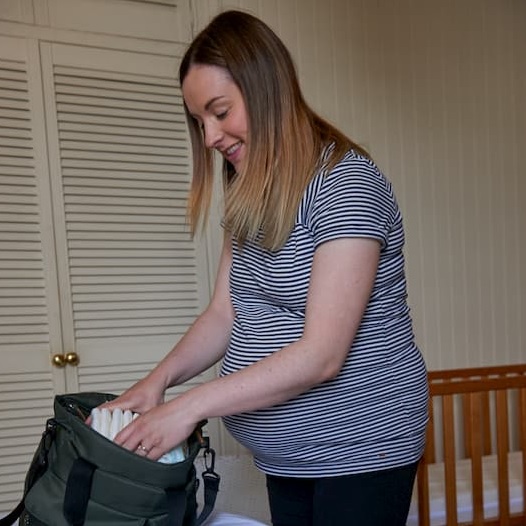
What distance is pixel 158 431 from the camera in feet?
2.01

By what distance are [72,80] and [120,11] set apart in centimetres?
26

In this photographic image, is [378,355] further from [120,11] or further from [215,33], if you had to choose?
[120,11]

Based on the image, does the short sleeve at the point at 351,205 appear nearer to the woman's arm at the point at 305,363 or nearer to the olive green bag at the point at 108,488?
the woman's arm at the point at 305,363

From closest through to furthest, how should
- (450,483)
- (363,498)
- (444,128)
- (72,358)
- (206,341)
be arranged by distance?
(363,498) → (206,341) → (450,483) → (72,358) → (444,128)

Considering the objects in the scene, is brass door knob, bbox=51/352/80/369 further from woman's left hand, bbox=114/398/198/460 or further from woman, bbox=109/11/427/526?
woman's left hand, bbox=114/398/198/460

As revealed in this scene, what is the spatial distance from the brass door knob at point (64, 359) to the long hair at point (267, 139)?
976mm

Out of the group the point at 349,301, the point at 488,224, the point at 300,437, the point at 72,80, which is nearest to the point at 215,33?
the point at 349,301

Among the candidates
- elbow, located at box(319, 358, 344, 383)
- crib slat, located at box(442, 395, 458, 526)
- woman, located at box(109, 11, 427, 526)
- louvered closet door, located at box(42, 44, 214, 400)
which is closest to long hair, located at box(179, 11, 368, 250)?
woman, located at box(109, 11, 427, 526)

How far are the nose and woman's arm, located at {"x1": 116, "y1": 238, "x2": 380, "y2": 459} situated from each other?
0.82 ft

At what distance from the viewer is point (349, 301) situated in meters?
0.64

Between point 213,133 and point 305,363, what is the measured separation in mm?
359

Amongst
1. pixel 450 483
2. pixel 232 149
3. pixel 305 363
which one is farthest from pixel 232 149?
pixel 450 483

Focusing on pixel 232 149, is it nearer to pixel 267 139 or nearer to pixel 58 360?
pixel 267 139

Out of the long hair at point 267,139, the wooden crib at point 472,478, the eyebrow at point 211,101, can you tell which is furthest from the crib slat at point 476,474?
the eyebrow at point 211,101
